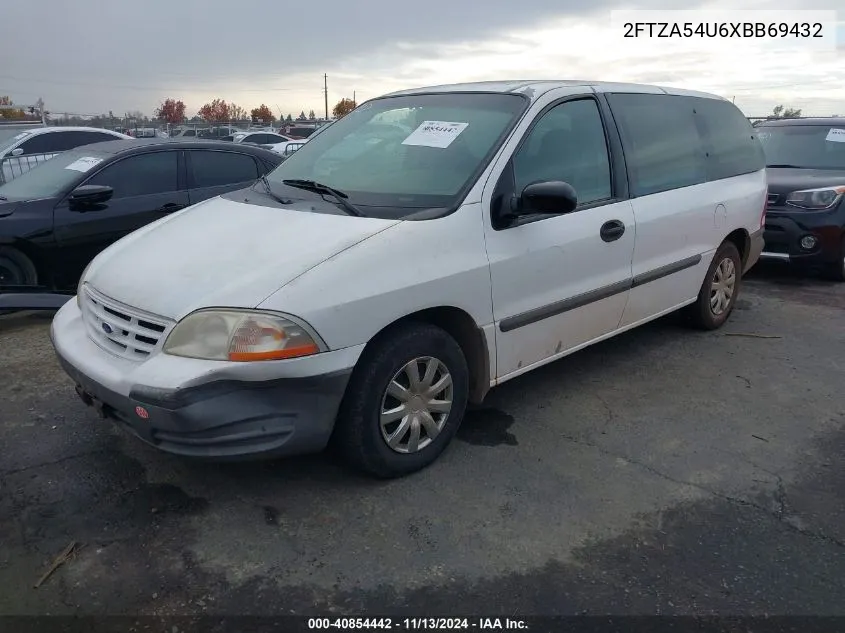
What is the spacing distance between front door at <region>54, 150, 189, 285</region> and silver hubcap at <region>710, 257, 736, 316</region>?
444 cm

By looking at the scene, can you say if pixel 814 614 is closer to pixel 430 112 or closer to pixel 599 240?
pixel 599 240

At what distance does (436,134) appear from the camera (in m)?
3.72

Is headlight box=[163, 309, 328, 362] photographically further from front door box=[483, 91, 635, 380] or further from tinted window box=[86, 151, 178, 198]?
tinted window box=[86, 151, 178, 198]

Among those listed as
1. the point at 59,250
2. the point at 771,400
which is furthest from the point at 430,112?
the point at 59,250

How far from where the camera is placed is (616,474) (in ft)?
11.0

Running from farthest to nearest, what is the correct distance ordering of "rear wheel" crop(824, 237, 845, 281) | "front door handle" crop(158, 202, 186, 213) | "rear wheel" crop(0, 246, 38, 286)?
"rear wheel" crop(824, 237, 845, 281) < "front door handle" crop(158, 202, 186, 213) < "rear wheel" crop(0, 246, 38, 286)

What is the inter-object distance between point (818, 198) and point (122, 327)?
677cm

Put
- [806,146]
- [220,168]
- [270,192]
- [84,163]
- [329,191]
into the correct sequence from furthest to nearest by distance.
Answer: [806,146] < [220,168] < [84,163] < [270,192] < [329,191]

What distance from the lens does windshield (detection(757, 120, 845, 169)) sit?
25.7 feet

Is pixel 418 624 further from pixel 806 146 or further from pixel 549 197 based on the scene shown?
pixel 806 146

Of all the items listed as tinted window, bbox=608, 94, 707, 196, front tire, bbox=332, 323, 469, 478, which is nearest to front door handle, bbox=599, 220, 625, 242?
tinted window, bbox=608, 94, 707, 196

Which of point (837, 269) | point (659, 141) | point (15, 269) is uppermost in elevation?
→ point (659, 141)

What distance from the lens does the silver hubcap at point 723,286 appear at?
534 cm

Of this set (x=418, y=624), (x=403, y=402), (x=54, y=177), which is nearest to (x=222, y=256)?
(x=403, y=402)
